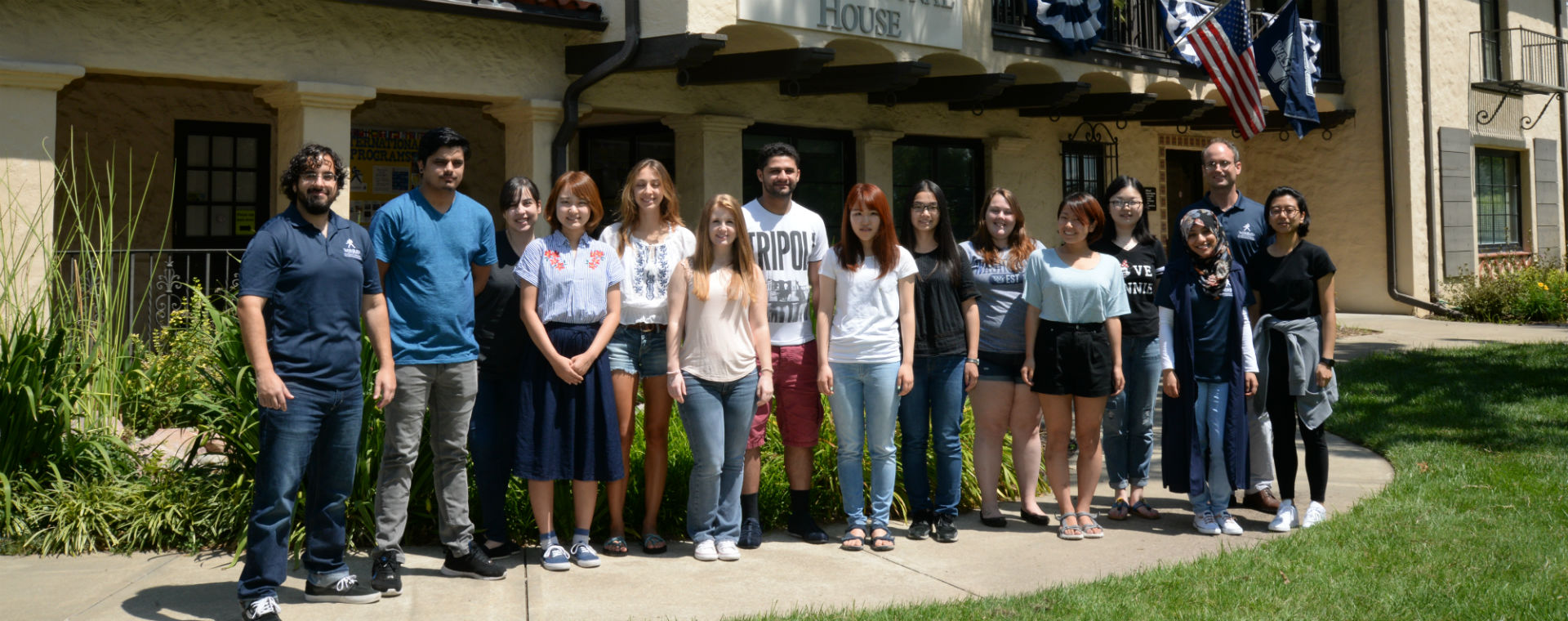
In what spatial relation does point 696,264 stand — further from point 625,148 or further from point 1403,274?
point 1403,274

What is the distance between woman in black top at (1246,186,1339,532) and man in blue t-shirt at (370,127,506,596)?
3503 mm

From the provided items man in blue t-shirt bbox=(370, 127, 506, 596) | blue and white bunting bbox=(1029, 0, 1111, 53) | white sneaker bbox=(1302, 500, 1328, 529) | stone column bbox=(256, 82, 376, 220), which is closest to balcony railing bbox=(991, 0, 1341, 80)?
blue and white bunting bbox=(1029, 0, 1111, 53)

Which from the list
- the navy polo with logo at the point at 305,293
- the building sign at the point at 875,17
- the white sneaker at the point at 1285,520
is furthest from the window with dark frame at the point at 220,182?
the white sneaker at the point at 1285,520

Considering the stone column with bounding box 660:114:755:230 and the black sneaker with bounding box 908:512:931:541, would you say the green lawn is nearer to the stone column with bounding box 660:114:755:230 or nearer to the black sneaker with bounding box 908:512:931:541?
the black sneaker with bounding box 908:512:931:541

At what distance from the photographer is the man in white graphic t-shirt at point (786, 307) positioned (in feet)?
17.7

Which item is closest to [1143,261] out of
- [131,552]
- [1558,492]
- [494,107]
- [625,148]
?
[1558,492]

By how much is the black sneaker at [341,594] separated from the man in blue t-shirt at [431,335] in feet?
0.28

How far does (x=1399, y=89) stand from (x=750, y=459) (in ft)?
45.8

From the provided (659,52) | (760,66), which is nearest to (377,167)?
(659,52)

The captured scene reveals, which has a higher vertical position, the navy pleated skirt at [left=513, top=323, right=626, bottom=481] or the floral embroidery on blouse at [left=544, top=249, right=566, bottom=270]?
the floral embroidery on blouse at [left=544, top=249, right=566, bottom=270]

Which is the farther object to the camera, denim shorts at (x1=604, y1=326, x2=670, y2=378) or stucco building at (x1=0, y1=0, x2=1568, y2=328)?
stucco building at (x1=0, y1=0, x2=1568, y2=328)

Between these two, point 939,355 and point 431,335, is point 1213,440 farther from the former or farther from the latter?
point 431,335

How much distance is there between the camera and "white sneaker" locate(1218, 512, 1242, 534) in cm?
570

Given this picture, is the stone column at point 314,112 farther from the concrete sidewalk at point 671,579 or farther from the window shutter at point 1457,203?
the window shutter at point 1457,203
